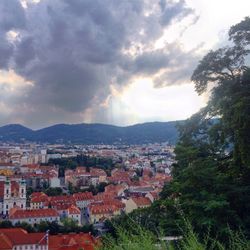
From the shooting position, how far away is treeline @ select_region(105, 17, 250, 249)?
9.53 m

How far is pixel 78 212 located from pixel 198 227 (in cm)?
3806

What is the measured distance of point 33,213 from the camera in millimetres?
43500

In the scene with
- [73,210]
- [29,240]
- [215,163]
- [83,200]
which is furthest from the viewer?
[83,200]

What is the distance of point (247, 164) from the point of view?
10734 millimetres

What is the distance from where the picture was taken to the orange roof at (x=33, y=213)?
1672 inches

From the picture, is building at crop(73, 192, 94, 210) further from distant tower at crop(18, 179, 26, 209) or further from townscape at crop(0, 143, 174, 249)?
distant tower at crop(18, 179, 26, 209)

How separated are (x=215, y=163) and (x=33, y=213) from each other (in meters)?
34.4

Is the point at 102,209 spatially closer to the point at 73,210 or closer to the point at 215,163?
the point at 73,210

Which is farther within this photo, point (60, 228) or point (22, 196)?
point (22, 196)

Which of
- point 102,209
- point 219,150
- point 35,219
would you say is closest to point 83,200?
point 102,209

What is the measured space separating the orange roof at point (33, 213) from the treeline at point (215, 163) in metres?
31.7

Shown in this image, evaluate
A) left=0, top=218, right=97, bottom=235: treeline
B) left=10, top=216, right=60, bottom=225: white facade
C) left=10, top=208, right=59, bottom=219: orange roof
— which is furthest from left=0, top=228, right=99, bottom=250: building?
left=10, top=208, right=59, bottom=219: orange roof

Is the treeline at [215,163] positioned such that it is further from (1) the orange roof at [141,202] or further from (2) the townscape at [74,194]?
(1) the orange roof at [141,202]

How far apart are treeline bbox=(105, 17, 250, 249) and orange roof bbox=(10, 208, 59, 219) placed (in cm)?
3170
